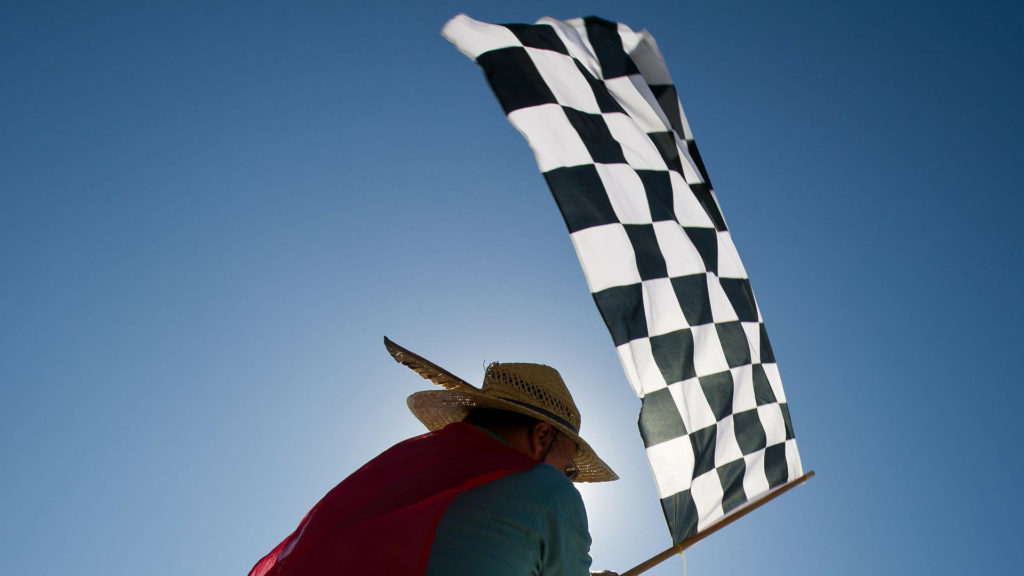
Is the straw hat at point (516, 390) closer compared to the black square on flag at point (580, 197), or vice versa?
the straw hat at point (516, 390)

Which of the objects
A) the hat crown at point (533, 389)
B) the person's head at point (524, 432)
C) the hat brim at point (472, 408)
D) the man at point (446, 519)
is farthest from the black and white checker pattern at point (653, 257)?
the man at point (446, 519)

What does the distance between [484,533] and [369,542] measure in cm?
21

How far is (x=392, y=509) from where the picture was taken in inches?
45.2

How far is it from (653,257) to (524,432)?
110cm

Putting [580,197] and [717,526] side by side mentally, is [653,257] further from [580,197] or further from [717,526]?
[717,526]

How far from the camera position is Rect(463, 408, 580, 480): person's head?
156 centimetres

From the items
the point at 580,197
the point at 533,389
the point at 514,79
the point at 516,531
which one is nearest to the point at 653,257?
the point at 580,197

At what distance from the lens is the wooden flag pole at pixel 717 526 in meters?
2.14

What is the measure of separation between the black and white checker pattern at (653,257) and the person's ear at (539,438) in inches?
24.3

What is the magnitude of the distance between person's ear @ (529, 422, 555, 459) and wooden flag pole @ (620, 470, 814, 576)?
79 centimetres

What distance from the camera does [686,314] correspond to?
245cm

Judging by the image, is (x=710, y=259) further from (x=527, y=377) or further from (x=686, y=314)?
(x=527, y=377)

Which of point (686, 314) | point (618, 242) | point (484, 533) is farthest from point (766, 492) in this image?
point (484, 533)

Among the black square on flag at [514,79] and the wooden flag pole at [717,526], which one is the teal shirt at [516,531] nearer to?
the wooden flag pole at [717,526]
